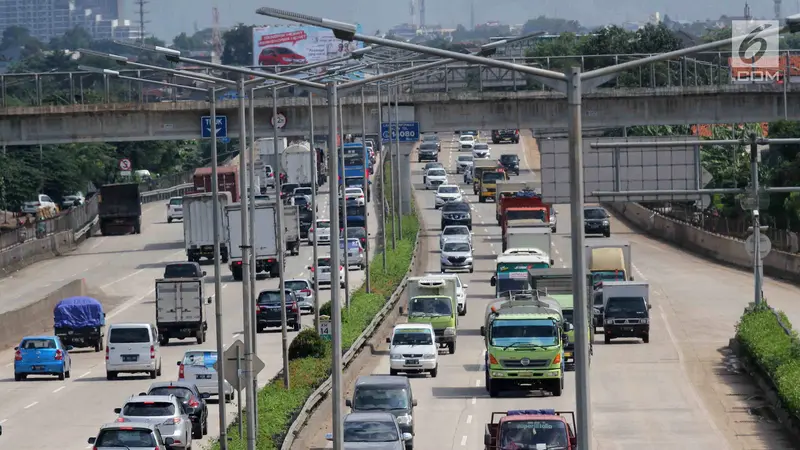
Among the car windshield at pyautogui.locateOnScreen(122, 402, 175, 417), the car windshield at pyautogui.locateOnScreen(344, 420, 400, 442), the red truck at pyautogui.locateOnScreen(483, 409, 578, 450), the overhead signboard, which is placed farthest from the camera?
the overhead signboard

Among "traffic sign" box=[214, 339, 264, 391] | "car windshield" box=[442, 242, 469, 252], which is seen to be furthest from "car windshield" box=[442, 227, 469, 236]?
"traffic sign" box=[214, 339, 264, 391]

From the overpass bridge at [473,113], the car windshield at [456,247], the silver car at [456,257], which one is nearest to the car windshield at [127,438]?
the silver car at [456,257]

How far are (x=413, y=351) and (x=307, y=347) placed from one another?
10.8 ft

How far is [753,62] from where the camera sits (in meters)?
116

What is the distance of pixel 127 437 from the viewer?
101 ft

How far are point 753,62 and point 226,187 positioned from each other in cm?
3973

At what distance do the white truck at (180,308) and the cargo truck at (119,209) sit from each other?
1638 inches

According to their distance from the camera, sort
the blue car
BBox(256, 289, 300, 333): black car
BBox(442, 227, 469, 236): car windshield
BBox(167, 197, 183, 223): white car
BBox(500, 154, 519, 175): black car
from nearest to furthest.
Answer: the blue car → BBox(256, 289, 300, 333): black car → BBox(442, 227, 469, 236): car windshield → BBox(167, 197, 183, 223): white car → BBox(500, 154, 519, 175): black car

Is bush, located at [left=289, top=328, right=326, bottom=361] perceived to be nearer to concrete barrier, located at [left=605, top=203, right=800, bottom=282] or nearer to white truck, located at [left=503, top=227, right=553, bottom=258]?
white truck, located at [left=503, top=227, right=553, bottom=258]

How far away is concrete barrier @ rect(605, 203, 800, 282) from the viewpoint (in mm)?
76250

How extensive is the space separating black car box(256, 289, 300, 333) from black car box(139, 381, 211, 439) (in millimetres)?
23221

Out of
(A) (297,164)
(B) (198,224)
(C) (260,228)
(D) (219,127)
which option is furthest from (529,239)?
(A) (297,164)

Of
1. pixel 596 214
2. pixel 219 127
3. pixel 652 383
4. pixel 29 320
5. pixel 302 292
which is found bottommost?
pixel 652 383

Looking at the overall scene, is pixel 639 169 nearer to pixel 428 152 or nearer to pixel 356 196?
pixel 356 196
